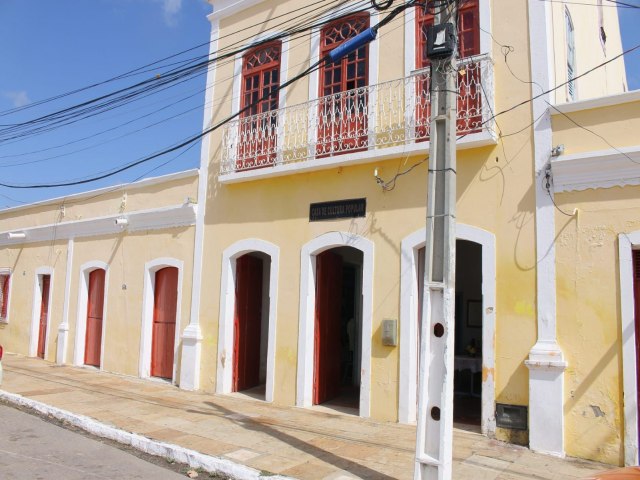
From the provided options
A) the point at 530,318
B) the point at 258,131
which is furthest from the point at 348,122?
the point at 530,318

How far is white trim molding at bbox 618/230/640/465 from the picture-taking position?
6.29 m

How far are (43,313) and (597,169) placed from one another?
14.3 m

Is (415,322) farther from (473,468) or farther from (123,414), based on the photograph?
(123,414)

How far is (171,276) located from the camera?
469 inches

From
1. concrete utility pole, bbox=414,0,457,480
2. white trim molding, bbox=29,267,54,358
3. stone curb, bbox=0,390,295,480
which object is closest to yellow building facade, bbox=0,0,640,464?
white trim molding, bbox=29,267,54,358

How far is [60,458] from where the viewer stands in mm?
6301

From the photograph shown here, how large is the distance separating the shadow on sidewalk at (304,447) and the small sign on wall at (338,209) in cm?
335

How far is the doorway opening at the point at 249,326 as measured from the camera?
10.6 meters

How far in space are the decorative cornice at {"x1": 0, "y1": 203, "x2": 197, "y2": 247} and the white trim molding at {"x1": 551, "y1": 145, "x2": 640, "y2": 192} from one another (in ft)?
22.5

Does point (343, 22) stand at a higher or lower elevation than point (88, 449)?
higher

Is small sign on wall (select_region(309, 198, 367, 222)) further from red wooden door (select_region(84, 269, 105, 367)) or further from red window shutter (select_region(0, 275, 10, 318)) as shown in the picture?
red window shutter (select_region(0, 275, 10, 318))

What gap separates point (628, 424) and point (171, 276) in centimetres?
879

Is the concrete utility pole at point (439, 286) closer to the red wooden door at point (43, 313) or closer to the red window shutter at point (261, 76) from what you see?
the red window shutter at point (261, 76)

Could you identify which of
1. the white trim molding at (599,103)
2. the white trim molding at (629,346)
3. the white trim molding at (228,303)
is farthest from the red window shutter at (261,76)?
the white trim molding at (629,346)
